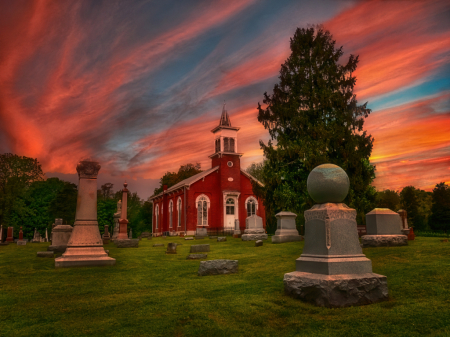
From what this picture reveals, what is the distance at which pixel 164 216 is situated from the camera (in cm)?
4562

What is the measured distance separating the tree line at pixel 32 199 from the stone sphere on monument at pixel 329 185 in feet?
138

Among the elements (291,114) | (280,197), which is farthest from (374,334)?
(291,114)

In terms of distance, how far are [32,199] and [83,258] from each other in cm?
4398

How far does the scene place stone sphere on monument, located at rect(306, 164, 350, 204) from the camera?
6.30 m

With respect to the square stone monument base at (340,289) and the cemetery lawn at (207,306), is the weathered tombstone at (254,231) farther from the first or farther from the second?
the square stone monument base at (340,289)

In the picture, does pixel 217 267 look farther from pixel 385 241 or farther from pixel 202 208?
pixel 202 208

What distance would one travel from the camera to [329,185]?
6.30 metres

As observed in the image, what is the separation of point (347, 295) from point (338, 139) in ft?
55.8

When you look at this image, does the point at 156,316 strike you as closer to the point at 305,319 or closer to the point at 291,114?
the point at 305,319

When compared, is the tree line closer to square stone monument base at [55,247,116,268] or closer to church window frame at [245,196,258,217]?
church window frame at [245,196,258,217]

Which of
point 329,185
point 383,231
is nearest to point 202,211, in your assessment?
point 383,231

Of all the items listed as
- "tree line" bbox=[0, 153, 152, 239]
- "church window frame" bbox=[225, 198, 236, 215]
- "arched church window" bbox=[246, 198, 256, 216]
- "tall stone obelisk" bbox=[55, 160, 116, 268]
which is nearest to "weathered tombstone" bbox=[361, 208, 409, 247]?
"tall stone obelisk" bbox=[55, 160, 116, 268]

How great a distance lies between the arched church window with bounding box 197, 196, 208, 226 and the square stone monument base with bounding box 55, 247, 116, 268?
26015 mm

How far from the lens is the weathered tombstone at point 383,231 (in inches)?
480
